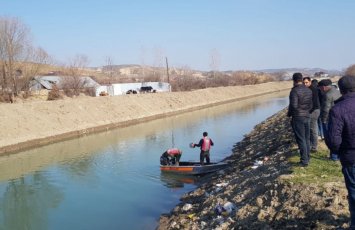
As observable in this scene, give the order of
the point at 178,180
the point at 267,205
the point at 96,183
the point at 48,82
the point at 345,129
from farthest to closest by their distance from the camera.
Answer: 1. the point at 48,82
2. the point at 96,183
3. the point at 178,180
4. the point at 267,205
5. the point at 345,129

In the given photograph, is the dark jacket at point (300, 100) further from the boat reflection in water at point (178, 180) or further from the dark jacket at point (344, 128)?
the boat reflection in water at point (178, 180)

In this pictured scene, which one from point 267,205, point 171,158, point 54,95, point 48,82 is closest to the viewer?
point 267,205

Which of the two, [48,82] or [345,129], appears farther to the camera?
[48,82]

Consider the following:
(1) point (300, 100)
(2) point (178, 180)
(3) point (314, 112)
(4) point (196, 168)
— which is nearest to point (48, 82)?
(2) point (178, 180)

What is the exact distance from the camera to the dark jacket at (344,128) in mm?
5266

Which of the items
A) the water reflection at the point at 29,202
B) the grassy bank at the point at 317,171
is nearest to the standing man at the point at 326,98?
the grassy bank at the point at 317,171

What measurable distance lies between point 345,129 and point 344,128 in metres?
0.02

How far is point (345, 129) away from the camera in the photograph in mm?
5305

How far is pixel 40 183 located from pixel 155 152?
775 cm

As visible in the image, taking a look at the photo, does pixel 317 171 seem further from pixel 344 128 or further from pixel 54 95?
pixel 54 95

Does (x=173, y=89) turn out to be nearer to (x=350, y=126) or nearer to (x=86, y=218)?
(x=86, y=218)

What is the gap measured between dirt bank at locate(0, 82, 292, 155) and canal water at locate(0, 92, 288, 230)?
2221 millimetres

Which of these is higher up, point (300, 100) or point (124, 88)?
point (300, 100)

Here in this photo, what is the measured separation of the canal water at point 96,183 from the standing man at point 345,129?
304 inches
